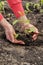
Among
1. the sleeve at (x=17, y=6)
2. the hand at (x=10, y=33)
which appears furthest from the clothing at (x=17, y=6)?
the hand at (x=10, y=33)

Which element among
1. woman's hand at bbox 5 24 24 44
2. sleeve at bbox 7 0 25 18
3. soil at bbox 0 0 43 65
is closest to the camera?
soil at bbox 0 0 43 65

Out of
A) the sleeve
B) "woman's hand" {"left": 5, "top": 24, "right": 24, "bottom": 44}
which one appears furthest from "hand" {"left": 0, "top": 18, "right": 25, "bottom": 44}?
the sleeve

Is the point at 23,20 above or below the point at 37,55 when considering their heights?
above

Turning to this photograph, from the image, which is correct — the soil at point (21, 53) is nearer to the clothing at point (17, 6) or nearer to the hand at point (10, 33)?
the hand at point (10, 33)

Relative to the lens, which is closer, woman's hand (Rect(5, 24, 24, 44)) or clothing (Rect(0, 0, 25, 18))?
woman's hand (Rect(5, 24, 24, 44))

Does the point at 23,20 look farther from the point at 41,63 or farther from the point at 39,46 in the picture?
the point at 41,63

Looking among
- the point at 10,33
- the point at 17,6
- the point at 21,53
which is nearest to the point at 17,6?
→ the point at 17,6

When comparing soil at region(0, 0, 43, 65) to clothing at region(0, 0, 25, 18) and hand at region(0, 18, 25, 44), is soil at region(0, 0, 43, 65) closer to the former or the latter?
hand at region(0, 18, 25, 44)

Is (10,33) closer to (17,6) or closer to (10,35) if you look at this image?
(10,35)

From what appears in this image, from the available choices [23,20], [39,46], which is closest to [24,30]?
[23,20]

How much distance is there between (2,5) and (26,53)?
51.1 inches

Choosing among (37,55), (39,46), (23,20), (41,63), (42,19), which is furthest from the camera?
(42,19)

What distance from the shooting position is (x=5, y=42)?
101 inches

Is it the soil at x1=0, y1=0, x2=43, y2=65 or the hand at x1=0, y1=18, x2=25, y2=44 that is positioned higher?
the hand at x1=0, y1=18, x2=25, y2=44
